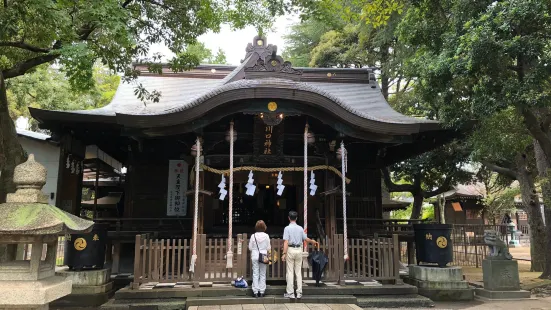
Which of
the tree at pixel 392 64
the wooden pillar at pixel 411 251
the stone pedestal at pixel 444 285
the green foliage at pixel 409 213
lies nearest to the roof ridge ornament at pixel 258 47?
the tree at pixel 392 64

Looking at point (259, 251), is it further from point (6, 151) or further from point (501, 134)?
point (501, 134)

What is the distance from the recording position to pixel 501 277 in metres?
8.98

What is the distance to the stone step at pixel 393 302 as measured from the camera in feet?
26.0

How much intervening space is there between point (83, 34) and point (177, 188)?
5043 millimetres

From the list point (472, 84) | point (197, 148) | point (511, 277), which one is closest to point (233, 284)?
point (197, 148)

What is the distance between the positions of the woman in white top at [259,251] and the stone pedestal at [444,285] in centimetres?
401

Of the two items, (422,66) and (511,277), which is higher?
(422,66)

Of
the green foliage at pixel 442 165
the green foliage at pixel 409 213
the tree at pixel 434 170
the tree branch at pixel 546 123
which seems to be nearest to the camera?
the tree branch at pixel 546 123

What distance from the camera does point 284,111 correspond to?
8.77 m

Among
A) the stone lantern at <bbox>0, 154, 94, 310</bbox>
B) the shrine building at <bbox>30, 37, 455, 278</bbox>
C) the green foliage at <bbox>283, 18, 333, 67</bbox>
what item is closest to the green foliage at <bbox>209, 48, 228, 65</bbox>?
the green foliage at <bbox>283, 18, 333, 67</bbox>

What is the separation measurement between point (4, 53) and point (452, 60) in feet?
34.5

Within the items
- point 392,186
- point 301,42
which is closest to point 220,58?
point 301,42

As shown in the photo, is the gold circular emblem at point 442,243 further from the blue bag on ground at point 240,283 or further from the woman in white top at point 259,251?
the blue bag on ground at point 240,283

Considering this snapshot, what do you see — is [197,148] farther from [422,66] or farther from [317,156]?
[422,66]
